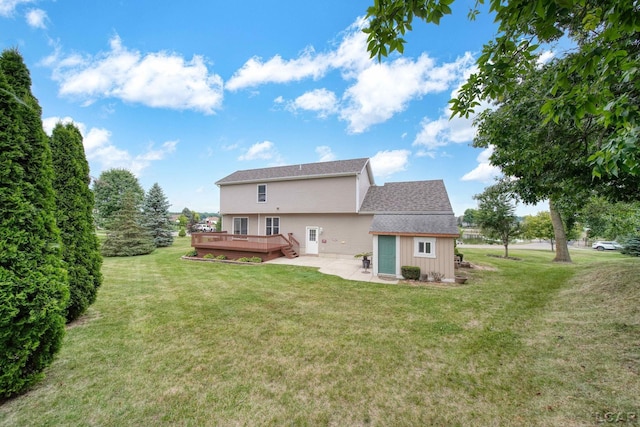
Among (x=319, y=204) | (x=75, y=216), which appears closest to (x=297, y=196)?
(x=319, y=204)

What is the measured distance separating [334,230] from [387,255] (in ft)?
19.4

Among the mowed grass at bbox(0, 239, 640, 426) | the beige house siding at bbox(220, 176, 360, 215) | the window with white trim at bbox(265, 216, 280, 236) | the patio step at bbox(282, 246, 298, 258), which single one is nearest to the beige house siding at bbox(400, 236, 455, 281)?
the mowed grass at bbox(0, 239, 640, 426)

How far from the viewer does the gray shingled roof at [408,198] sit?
45.7 ft

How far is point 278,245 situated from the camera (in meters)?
15.5

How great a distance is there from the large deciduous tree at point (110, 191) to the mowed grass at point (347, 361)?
28.7 m

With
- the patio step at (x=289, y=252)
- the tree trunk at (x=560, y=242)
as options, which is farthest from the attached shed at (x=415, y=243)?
the tree trunk at (x=560, y=242)

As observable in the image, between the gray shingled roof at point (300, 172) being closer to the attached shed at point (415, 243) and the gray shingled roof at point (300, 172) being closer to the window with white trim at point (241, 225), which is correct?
the window with white trim at point (241, 225)

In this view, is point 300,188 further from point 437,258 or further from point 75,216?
point 75,216

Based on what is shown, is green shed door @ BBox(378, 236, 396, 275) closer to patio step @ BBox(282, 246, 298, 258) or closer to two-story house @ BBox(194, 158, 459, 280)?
two-story house @ BBox(194, 158, 459, 280)

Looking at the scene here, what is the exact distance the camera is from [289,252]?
1585cm

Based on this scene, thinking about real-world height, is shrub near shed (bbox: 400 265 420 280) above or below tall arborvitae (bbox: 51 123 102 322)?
below

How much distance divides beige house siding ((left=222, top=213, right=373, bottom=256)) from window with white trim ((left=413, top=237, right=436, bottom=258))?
5112 millimetres

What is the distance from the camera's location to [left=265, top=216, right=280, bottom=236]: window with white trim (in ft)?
58.0

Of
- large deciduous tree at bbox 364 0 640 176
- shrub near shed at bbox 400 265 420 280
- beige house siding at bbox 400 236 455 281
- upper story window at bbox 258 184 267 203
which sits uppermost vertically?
upper story window at bbox 258 184 267 203
